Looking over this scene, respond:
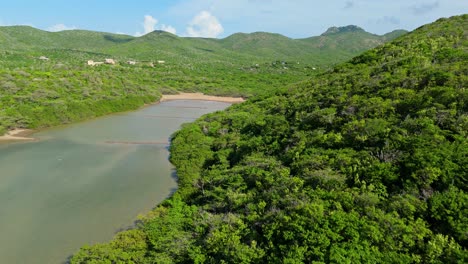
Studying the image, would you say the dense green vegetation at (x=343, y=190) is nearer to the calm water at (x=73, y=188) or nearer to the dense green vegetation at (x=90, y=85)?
the calm water at (x=73, y=188)

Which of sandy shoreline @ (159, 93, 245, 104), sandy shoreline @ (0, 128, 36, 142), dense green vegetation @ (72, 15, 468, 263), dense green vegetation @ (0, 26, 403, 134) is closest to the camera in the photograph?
dense green vegetation @ (72, 15, 468, 263)

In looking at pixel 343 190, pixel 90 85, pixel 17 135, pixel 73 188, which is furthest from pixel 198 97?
pixel 343 190

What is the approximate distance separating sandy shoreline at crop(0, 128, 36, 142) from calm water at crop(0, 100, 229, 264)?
1.50m

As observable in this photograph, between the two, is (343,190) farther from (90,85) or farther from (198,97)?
(198,97)

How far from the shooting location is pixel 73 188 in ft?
82.0

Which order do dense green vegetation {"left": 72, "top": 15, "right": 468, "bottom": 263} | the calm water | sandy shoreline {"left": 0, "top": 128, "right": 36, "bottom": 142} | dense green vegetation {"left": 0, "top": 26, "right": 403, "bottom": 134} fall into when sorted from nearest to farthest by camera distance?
1. dense green vegetation {"left": 72, "top": 15, "right": 468, "bottom": 263}
2. the calm water
3. sandy shoreline {"left": 0, "top": 128, "right": 36, "bottom": 142}
4. dense green vegetation {"left": 0, "top": 26, "right": 403, "bottom": 134}

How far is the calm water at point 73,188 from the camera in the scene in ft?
60.4

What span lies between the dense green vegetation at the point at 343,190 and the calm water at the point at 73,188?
144 inches

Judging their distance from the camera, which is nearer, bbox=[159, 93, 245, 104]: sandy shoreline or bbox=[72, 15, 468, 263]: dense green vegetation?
bbox=[72, 15, 468, 263]: dense green vegetation

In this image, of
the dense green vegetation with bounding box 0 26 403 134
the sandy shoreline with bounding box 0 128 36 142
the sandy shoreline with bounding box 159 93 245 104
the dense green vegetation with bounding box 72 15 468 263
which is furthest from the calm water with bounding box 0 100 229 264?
the sandy shoreline with bounding box 159 93 245 104

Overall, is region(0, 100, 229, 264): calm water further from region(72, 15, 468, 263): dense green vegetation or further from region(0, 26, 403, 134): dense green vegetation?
region(0, 26, 403, 134): dense green vegetation

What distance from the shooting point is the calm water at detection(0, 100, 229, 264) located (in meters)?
18.4

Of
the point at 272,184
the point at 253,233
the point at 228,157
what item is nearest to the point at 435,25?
the point at 228,157

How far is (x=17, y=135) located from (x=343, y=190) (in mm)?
40314
